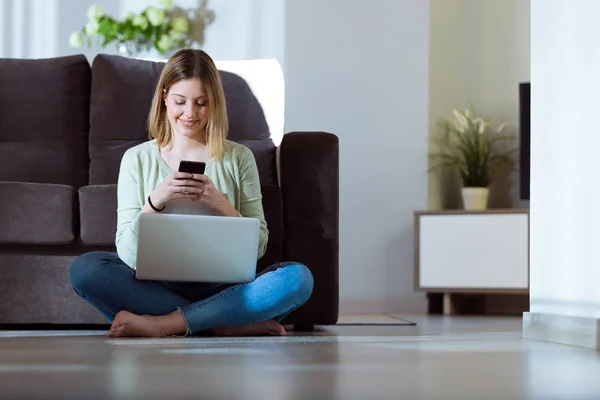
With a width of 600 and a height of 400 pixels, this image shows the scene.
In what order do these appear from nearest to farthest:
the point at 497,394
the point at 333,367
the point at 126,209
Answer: the point at 497,394
the point at 333,367
the point at 126,209

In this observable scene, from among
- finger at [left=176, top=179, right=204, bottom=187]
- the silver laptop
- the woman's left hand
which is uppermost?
finger at [left=176, top=179, right=204, bottom=187]

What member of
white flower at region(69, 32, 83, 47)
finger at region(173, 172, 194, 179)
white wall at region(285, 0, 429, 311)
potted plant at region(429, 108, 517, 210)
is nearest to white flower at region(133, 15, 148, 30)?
white flower at region(69, 32, 83, 47)

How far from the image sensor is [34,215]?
289cm

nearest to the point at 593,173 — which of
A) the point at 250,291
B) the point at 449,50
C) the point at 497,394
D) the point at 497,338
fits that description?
the point at 497,338

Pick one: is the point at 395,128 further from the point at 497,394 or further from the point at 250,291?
the point at 497,394

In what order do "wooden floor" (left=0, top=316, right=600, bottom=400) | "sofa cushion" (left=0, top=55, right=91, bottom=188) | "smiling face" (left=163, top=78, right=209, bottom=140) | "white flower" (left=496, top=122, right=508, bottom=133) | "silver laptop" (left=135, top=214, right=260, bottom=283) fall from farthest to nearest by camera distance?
"white flower" (left=496, top=122, right=508, bottom=133) < "sofa cushion" (left=0, top=55, right=91, bottom=188) < "smiling face" (left=163, top=78, right=209, bottom=140) < "silver laptop" (left=135, top=214, right=260, bottom=283) < "wooden floor" (left=0, top=316, right=600, bottom=400)

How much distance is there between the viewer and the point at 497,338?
2.42 m

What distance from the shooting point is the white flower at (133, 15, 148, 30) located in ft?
15.1

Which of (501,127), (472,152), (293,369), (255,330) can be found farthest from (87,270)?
(501,127)

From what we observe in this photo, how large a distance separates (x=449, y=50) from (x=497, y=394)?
395 cm

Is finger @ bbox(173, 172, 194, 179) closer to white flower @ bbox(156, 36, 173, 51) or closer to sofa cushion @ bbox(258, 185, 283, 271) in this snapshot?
sofa cushion @ bbox(258, 185, 283, 271)

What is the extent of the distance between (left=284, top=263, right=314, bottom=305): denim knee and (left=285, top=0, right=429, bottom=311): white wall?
218 centimetres

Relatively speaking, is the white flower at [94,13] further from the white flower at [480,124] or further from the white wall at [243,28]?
the white flower at [480,124]

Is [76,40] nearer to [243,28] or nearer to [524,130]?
[243,28]
